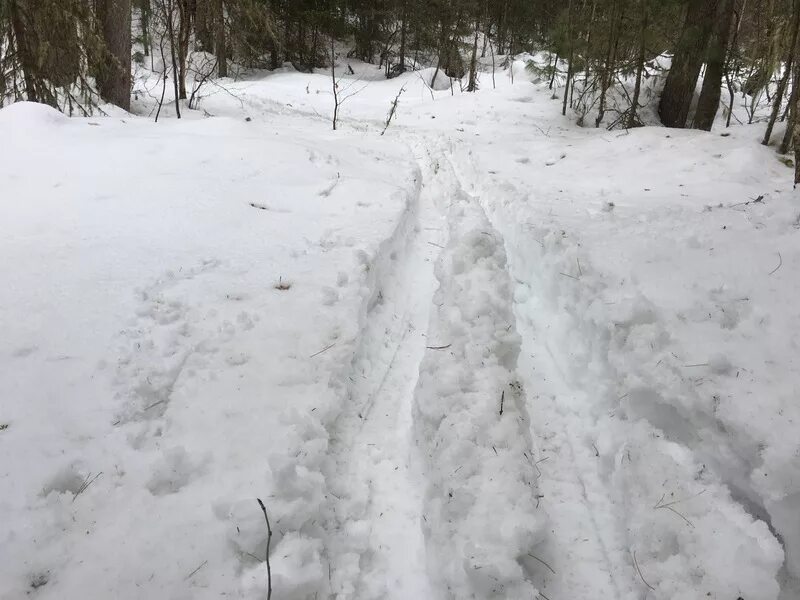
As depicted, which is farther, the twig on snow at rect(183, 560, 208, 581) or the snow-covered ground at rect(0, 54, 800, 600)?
the snow-covered ground at rect(0, 54, 800, 600)

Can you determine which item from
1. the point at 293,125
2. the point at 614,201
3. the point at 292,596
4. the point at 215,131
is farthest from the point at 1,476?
the point at 293,125

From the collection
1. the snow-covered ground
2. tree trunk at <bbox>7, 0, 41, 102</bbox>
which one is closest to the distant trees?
tree trunk at <bbox>7, 0, 41, 102</bbox>

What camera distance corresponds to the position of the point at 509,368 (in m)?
3.26

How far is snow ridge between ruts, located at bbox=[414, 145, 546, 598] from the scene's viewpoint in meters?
2.08

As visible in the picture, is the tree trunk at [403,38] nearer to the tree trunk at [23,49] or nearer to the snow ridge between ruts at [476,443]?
the tree trunk at [23,49]

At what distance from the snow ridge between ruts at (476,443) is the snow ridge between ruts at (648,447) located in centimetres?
42

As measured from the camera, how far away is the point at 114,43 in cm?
827

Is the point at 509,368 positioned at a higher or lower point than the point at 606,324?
lower

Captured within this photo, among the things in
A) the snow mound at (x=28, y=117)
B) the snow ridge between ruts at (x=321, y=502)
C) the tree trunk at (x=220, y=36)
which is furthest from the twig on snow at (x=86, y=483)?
the tree trunk at (x=220, y=36)

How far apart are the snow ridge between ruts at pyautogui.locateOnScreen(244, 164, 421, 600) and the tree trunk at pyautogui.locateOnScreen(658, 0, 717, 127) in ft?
29.4

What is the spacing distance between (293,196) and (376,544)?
3898 millimetres

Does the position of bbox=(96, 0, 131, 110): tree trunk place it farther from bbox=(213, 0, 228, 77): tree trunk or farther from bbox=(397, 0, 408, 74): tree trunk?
bbox=(397, 0, 408, 74): tree trunk

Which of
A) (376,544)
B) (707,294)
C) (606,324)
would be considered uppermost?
(707,294)

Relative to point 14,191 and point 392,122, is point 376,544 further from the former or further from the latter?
point 392,122
